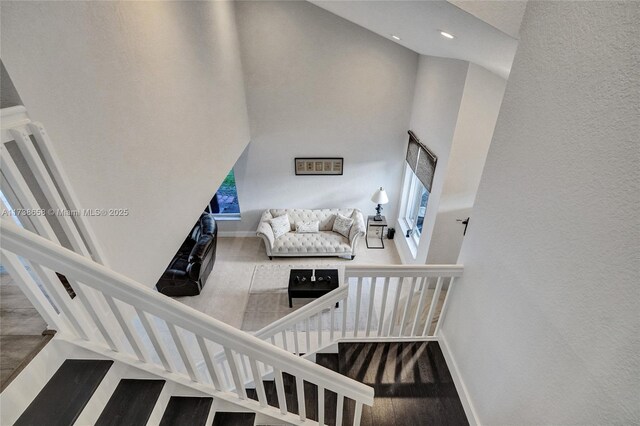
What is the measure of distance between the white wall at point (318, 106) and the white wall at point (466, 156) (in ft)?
6.63

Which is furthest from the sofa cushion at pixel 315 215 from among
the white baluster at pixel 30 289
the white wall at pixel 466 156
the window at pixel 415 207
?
the white baluster at pixel 30 289

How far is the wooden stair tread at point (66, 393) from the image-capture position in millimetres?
1213

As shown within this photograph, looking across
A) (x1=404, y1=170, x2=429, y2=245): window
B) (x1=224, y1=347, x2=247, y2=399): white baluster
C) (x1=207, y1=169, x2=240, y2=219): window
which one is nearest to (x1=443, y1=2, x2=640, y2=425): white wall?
(x1=224, y1=347, x2=247, y2=399): white baluster

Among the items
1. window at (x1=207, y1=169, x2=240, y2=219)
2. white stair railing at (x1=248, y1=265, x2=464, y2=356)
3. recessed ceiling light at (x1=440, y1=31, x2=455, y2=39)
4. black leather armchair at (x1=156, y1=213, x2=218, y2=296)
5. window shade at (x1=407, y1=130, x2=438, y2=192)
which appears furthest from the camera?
window at (x1=207, y1=169, x2=240, y2=219)

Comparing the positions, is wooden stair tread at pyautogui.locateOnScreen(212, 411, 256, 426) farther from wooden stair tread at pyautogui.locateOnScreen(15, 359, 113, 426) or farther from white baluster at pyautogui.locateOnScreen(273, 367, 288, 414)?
wooden stair tread at pyautogui.locateOnScreen(15, 359, 113, 426)

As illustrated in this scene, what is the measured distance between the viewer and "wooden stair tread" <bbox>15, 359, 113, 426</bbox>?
1213mm

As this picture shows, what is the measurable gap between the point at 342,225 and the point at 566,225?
15.7ft

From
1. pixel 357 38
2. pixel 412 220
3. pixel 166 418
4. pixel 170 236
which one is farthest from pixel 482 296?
pixel 357 38

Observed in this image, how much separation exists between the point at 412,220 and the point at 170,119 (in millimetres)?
4460

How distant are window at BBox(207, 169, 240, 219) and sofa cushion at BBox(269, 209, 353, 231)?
2.96 ft

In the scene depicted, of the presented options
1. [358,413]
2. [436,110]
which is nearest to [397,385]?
[358,413]

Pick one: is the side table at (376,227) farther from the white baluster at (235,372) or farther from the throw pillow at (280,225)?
the white baluster at (235,372)

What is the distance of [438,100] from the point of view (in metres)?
4.05

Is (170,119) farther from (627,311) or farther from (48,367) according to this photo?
(627,311)
